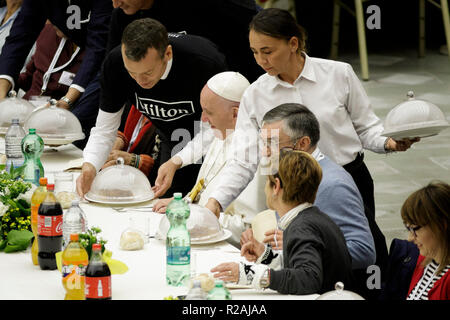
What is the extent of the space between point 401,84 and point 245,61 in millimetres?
4114

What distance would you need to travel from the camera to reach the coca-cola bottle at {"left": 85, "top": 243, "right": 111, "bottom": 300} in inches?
87.0

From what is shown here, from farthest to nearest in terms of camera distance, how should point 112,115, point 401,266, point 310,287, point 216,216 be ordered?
point 112,115, point 216,216, point 401,266, point 310,287

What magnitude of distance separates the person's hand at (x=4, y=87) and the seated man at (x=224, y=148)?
1.96 meters

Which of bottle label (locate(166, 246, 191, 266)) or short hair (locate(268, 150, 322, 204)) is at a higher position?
short hair (locate(268, 150, 322, 204))

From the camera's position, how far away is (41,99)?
509cm

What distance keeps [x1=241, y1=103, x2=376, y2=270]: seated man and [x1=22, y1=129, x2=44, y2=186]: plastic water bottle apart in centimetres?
113

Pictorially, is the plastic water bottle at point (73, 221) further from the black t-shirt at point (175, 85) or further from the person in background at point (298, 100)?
the black t-shirt at point (175, 85)

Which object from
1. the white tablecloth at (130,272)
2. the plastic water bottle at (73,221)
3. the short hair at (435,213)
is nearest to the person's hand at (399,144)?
the short hair at (435,213)

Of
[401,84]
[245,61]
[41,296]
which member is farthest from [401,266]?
[401,84]

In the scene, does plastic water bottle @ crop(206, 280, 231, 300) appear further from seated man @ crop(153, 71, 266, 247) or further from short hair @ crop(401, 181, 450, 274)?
seated man @ crop(153, 71, 266, 247)

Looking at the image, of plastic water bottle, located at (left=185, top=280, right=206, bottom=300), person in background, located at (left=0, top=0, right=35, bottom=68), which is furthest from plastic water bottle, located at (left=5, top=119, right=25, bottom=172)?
person in background, located at (left=0, top=0, right=35, bottom=68)

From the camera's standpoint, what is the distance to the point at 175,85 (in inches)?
149
